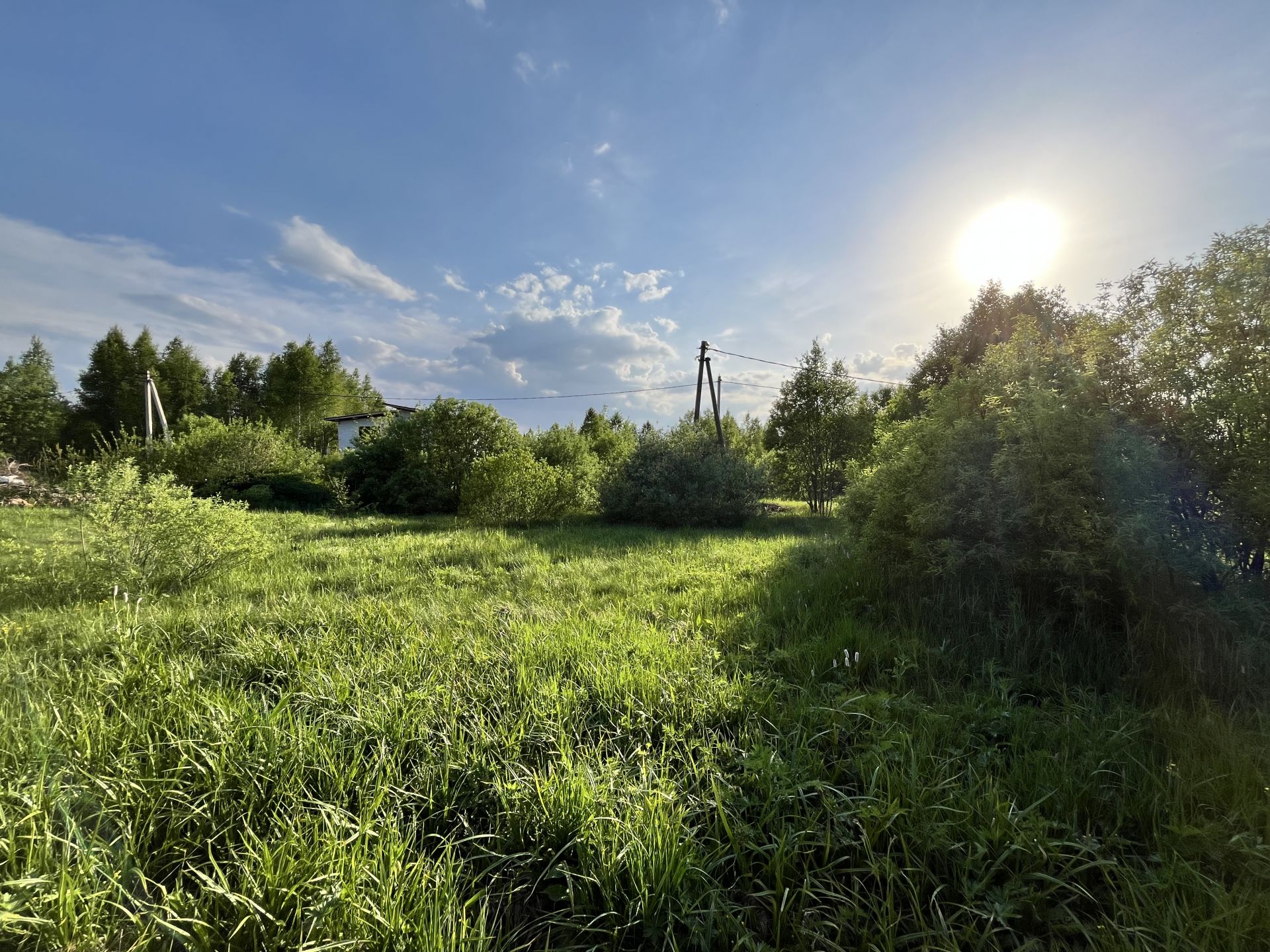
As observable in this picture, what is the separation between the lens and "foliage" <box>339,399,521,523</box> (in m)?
15.9

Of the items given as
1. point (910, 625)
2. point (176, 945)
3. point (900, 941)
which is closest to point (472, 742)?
point (176, 945)

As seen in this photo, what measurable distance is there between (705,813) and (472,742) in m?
1.10

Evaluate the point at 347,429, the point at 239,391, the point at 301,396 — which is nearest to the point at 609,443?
the point at 347,429

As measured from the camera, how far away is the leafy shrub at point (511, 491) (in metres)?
12.2

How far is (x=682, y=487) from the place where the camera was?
40.8ft

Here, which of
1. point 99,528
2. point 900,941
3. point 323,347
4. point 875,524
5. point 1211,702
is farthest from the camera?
point 323,347

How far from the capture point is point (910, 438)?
5.43 metres

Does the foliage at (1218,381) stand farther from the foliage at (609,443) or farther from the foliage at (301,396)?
the foliage at (301,396)

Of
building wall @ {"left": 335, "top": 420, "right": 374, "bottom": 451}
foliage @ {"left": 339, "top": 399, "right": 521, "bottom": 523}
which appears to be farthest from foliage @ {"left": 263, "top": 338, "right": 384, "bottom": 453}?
foliage @ {"left": 339, "top": 399, "right": 521, "bottom": 523}

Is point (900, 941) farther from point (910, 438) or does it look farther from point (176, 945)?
point (910, 438)

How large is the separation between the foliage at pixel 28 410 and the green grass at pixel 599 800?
153 feet

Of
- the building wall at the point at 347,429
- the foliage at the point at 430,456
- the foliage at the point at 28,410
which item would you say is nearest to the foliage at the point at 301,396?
the building wall at the point at 347,429

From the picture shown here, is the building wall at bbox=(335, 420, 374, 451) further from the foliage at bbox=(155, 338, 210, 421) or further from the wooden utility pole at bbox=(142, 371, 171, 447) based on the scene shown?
the foliage at bbox=(155, 338, 210, 421)

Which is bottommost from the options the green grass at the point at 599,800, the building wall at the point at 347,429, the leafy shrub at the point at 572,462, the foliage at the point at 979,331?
the green grass at the point at 599,800
